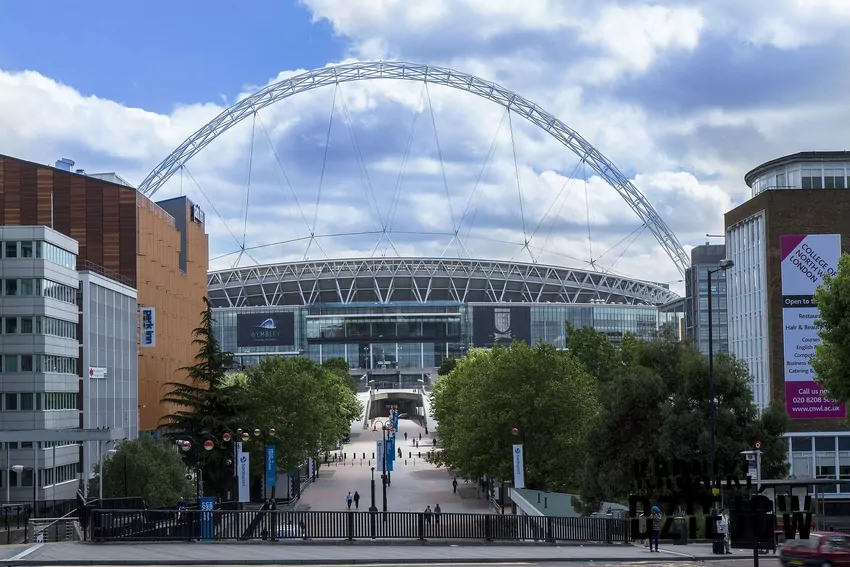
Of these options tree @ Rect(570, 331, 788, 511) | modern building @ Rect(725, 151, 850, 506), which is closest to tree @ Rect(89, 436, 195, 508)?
tree @ Rect(570, 331, 788, 511)

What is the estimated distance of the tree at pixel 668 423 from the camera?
56.9 m

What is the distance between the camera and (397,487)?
10444 centimetres

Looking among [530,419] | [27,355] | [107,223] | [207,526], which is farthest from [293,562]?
[107,223]

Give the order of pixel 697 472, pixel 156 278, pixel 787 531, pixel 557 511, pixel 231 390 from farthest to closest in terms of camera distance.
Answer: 1. pixel 156 278
2. pixel 231 390
3. pixel 557 511
4. pixel 697 472
5. pixel 787 531

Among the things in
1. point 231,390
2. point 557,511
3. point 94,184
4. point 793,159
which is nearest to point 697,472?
point 557,511

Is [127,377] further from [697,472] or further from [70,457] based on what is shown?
[697,472]

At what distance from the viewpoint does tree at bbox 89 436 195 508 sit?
67.1 m

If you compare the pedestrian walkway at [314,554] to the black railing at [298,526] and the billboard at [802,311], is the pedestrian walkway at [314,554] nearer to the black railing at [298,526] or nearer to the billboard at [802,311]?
the black railing at [298,526]

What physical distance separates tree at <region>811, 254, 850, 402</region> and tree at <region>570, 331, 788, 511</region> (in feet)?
14.8

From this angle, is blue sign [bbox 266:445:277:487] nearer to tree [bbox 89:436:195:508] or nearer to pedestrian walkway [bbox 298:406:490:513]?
pedestrian walkway [bbox 298:406:490:513]

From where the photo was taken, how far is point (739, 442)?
5788 centimetres

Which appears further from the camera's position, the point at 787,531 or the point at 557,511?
the point at 557,511

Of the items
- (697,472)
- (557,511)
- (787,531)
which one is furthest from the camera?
(557,511)

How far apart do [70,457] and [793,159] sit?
5836 cm
